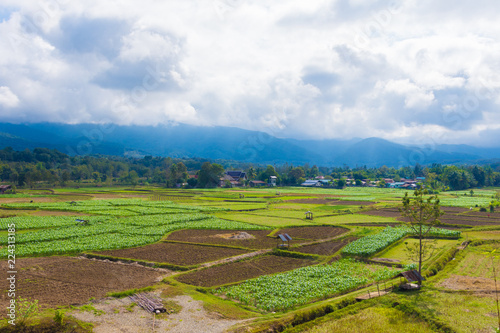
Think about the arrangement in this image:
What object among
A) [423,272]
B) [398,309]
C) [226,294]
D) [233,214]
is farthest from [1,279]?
[233,214]

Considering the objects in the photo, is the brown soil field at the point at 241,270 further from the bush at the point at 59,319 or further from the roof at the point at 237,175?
the roof at the point at 237,175

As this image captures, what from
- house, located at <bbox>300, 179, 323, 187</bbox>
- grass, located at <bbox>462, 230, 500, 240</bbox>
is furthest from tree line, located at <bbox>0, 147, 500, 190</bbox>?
grass, located at <bbox>462, 230, 500, 240</bbox>

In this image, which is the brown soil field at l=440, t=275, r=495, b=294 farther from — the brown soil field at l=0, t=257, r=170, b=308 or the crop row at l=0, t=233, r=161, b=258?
the crop row at l=0, t=233, r=161, b=258

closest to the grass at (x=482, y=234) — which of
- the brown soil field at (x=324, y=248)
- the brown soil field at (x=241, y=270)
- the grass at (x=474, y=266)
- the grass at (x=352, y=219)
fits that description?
the grass at (x=474, y=266)

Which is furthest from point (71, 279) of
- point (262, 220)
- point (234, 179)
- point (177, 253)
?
point (234, 179)

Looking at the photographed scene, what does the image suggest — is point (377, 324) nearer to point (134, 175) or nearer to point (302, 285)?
point (302, 285)
